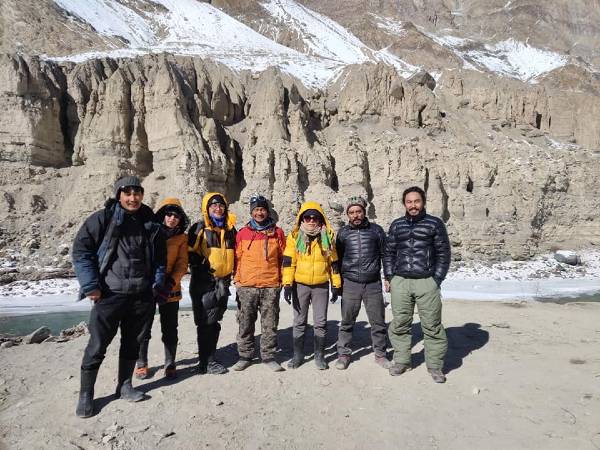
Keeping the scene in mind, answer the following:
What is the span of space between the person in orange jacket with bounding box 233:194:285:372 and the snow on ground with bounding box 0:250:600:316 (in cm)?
913

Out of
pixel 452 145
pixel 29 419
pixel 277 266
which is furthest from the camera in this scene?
pixel 452 145

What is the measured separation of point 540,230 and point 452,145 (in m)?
8.01

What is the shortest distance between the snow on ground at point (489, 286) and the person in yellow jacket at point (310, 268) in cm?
919

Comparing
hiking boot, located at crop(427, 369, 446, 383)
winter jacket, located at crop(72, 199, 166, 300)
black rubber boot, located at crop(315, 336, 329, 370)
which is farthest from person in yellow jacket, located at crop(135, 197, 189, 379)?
hiking boot, located at crop(427, 369, 446, 383)

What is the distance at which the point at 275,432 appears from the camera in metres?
3.42

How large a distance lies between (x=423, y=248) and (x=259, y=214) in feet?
6.75

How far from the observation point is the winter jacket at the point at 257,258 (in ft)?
15.4

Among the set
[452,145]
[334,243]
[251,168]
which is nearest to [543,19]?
[452,145]

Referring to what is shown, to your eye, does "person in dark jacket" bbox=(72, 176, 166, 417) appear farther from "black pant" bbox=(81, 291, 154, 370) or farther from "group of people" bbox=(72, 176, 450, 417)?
"group of people" bbox=(72, 176, 450, 417)

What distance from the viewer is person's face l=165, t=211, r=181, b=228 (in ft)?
14.8

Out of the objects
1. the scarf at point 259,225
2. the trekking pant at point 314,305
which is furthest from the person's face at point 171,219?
the trekking pant at point 314,305

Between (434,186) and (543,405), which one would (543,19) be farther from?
(543,405)

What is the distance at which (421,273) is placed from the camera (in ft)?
14.5

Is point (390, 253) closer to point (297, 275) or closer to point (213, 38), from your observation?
point (297, 275)
